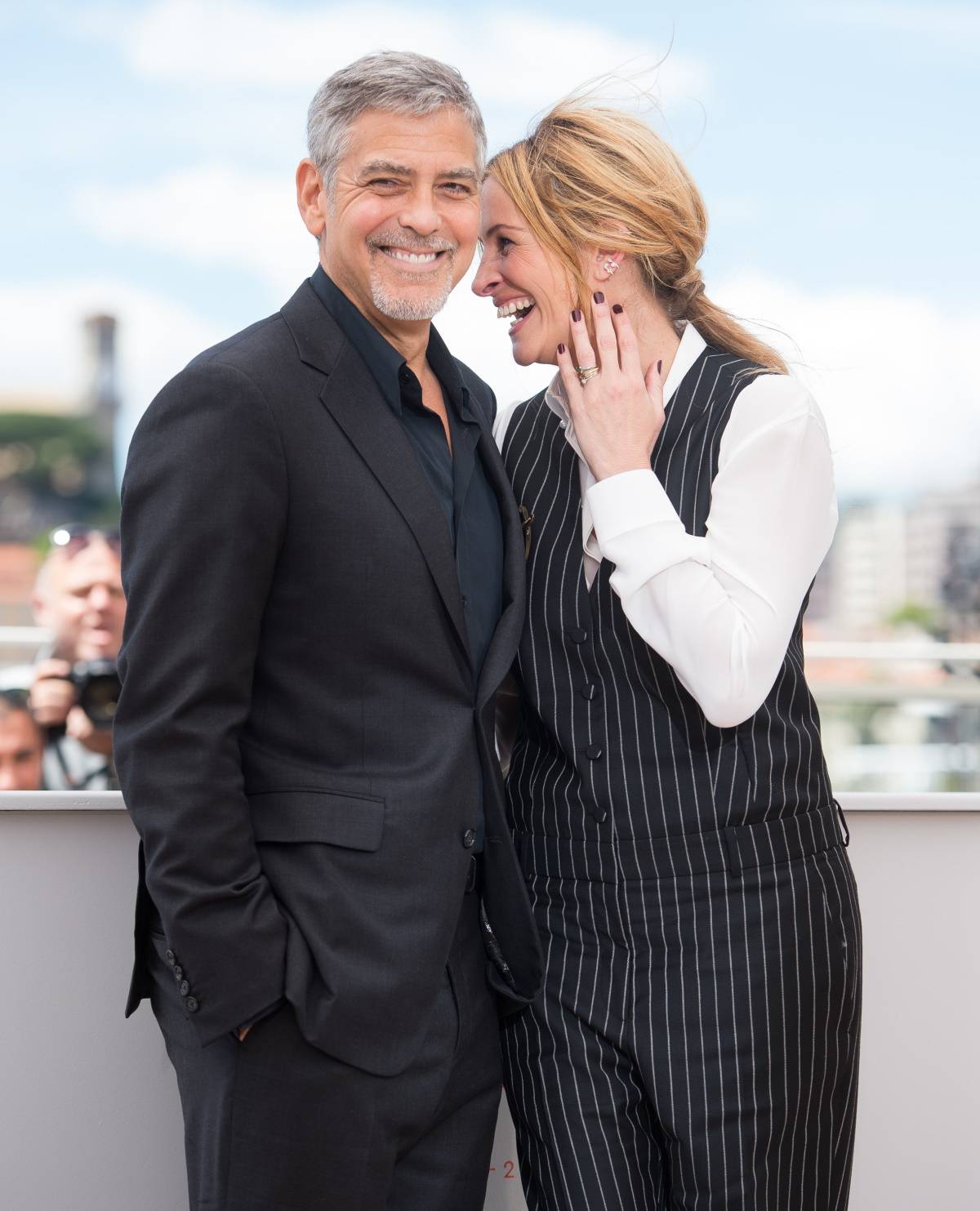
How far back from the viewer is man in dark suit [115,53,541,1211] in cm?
115

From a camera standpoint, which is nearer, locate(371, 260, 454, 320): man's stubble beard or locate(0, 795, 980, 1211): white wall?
locate(371, 260, 454, 320): man's stubble beard

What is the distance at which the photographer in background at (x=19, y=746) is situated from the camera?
2.07 metres

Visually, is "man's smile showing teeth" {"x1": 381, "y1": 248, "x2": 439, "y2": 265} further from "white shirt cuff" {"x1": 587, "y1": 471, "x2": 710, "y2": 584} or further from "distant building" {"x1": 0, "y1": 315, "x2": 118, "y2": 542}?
"distant building" {"x1": 0, "y1": 315, "x2": 118, "y2": 542}

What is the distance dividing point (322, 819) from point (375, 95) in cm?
77

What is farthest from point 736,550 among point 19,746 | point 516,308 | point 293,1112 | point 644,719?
point 19,746

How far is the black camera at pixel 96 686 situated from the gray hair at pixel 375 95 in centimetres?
126

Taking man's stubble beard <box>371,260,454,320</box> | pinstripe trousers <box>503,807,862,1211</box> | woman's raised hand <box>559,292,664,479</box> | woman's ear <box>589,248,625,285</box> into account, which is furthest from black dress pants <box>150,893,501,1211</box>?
woman's ear <box>589,248,625,285</box>

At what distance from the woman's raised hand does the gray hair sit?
285mm

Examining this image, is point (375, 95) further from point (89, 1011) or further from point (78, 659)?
point (78, 659)

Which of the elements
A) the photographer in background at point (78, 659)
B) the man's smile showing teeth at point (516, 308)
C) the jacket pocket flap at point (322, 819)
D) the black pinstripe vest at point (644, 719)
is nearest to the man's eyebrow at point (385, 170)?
the man's smile showing teeth at point (516, 308)

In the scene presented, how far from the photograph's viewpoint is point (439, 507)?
50.8 inches

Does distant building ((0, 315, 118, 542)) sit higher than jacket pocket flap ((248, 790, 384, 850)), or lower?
higher

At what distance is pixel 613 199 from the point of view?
1.44 metres

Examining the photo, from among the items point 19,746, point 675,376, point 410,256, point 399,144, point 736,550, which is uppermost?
point 399,144
